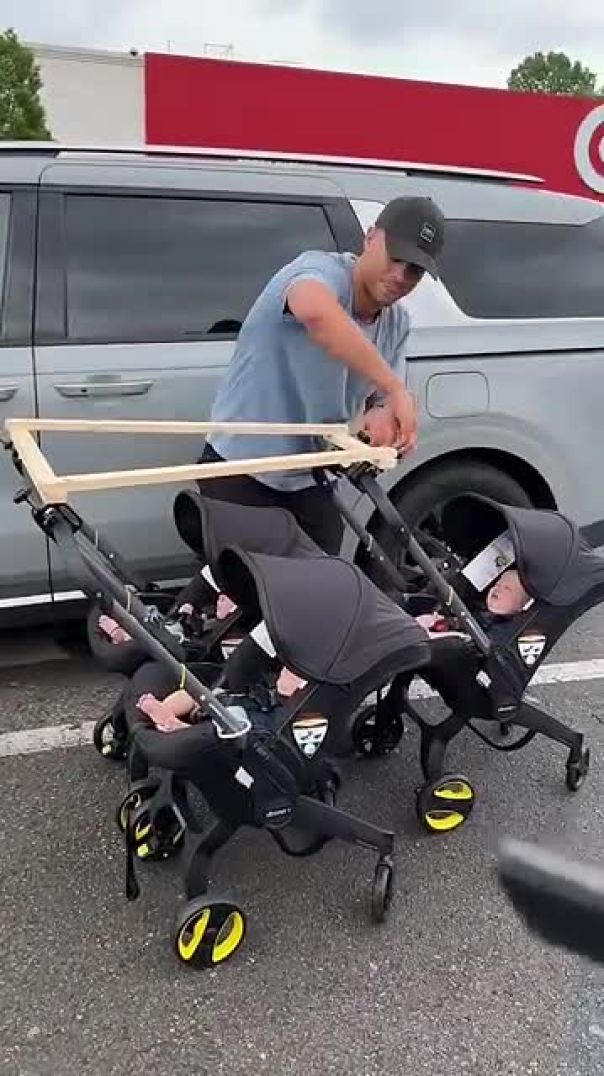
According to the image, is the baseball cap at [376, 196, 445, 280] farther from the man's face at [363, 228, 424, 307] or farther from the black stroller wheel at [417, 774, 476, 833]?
the black stroller wheel at [417, 774, 476, 833]

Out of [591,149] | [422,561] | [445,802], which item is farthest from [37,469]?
[591,149]

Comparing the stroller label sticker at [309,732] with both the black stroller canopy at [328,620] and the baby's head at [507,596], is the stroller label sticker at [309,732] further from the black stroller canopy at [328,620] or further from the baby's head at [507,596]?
the baby's head at [507,596]

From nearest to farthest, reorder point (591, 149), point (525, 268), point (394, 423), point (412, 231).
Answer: point (412, 231) → point (394, 423) → point (525, 268) → point (591, 149)

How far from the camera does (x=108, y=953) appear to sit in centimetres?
231

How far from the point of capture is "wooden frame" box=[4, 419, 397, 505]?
2.15m

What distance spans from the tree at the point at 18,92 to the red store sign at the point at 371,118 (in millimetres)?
19444

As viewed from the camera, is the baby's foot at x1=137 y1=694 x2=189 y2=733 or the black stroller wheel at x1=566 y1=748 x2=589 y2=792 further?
the black stroller wheel at x1=566 y1=748 x2=589 y2=792

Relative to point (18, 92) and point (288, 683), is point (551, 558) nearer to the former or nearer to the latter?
point (288, 683)

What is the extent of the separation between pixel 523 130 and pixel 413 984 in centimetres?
845

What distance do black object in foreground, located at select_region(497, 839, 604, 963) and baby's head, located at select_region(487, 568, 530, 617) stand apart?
2011mm

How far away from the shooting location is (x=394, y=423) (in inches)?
104

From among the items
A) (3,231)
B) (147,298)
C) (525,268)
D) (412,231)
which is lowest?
(147,298)

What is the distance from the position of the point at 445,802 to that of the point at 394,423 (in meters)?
1.07

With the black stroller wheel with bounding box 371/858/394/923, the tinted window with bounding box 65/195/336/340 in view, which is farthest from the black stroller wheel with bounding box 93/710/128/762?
the tinted window with bounding box 65/195/336/340
